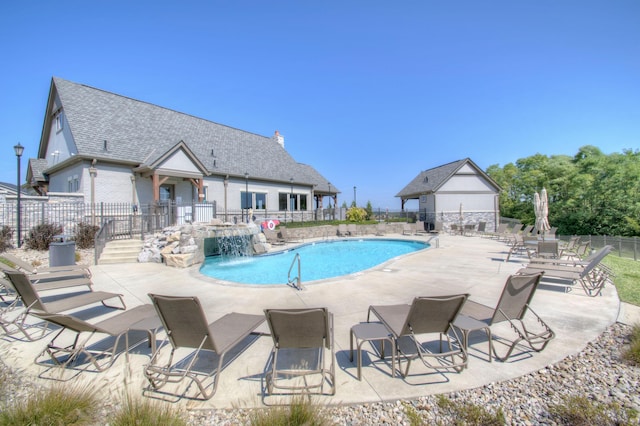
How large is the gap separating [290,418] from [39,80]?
80.1 ft

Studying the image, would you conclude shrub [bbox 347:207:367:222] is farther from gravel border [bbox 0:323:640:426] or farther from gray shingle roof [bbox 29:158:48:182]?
gray shingle roof [bbox 29:158:48:182]

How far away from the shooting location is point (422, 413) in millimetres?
2518

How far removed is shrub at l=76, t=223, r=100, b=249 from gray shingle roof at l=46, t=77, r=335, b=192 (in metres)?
4.00

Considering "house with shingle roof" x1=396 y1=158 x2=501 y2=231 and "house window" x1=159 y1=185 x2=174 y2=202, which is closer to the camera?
"house window" x1=159 y1=185 x2=174 y2=202

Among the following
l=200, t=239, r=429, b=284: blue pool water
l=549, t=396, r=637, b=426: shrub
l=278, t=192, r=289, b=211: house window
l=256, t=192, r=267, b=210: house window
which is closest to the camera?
l=549, t=396, r=637, b=426: shrub

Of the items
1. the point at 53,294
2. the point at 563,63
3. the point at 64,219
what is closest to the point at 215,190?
the point at 64,219

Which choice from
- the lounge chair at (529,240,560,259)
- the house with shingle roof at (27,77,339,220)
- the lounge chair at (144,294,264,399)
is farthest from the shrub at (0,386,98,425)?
the house with shingle roof at (27,77,339,220)

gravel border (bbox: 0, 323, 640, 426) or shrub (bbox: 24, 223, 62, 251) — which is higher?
shrub (bbox: 24, 223, 62, 251)

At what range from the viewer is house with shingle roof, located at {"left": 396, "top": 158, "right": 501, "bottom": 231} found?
26891 millimetres

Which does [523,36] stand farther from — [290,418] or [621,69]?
[290,418]

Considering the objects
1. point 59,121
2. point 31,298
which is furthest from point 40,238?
point 31,298

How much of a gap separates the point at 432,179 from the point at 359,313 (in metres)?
26.9

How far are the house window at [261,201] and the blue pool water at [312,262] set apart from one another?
23.5 feet

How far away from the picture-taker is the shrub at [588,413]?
7.74ft
